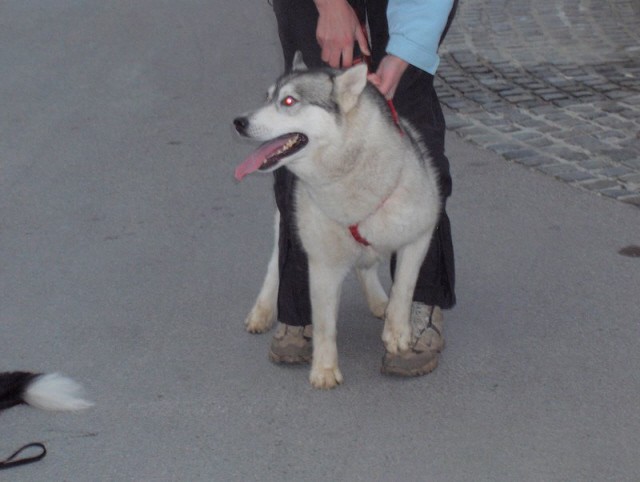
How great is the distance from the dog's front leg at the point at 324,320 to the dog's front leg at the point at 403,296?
21cm

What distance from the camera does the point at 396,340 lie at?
4453 mm

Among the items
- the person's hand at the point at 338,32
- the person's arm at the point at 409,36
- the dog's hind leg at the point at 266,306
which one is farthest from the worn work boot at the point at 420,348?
the person's hand at the point at 338,32

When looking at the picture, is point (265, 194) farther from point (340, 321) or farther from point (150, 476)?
point (150, 476)

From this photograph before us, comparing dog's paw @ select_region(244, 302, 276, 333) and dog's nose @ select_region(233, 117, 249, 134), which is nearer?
dog's nose @ select_region(233, 117, 249, 134)

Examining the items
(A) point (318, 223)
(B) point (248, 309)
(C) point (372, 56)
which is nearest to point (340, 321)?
A: (B) point (248, 309)

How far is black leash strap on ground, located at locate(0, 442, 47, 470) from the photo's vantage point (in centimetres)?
390

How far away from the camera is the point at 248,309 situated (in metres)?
5.18

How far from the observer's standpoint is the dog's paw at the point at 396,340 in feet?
14.6

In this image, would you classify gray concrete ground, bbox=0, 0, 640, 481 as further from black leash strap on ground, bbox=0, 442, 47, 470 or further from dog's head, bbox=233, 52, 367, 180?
dog's head, bbox=233, 52, 367, 180

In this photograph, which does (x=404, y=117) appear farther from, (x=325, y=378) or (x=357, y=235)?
(x=325, y=378)

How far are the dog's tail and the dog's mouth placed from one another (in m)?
1.10

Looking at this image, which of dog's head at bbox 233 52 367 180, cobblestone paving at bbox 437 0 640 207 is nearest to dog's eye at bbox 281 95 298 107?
dog's head at bbox 233 52 367 180

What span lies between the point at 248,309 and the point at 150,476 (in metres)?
1.44

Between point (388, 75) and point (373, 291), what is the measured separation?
1.12 m
